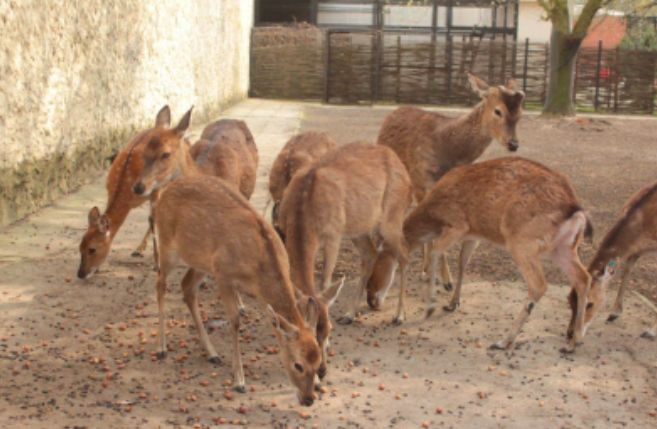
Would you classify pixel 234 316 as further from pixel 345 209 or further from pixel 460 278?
pixel 460 278

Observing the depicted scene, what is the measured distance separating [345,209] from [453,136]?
2531mm

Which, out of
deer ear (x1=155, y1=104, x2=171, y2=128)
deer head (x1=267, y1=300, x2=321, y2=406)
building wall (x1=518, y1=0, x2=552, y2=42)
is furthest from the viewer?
building wall (x1=518, y1=0, x2=552, y2=42)

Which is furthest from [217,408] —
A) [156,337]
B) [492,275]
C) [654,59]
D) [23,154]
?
[654,59]

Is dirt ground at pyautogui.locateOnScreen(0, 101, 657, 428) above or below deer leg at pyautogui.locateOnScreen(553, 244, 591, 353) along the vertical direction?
below

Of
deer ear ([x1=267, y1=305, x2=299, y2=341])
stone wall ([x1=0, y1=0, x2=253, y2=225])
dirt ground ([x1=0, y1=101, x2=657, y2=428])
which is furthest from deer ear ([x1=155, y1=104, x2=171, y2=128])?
deer ear ([x1=267, y1=305, x2=299, y2=341])

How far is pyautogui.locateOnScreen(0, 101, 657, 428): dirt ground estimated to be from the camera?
17.4 ft

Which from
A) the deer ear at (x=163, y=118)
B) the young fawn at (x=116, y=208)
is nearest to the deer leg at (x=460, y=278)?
the young fawn at (x=116, y=208)

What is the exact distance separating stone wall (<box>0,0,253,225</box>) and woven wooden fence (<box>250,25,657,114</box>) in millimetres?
11686

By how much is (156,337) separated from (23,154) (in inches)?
146

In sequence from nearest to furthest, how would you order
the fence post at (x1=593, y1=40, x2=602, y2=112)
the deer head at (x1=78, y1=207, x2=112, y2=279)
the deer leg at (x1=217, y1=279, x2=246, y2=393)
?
the deer leg at (x1=217, y1=279, x2=246, y2=393) < the deer head at (x1=78, y1=207, x2=112, y2=279) < the fence post at (x1=593, y1=40, x2=602, y2=112)

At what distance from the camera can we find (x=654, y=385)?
5922 mm

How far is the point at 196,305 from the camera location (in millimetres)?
6266

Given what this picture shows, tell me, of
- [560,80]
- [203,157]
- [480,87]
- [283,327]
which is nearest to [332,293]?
[283,327]

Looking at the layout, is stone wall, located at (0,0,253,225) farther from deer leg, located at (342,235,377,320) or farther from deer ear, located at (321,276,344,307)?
deer ear, located at (321,276,344,307)
